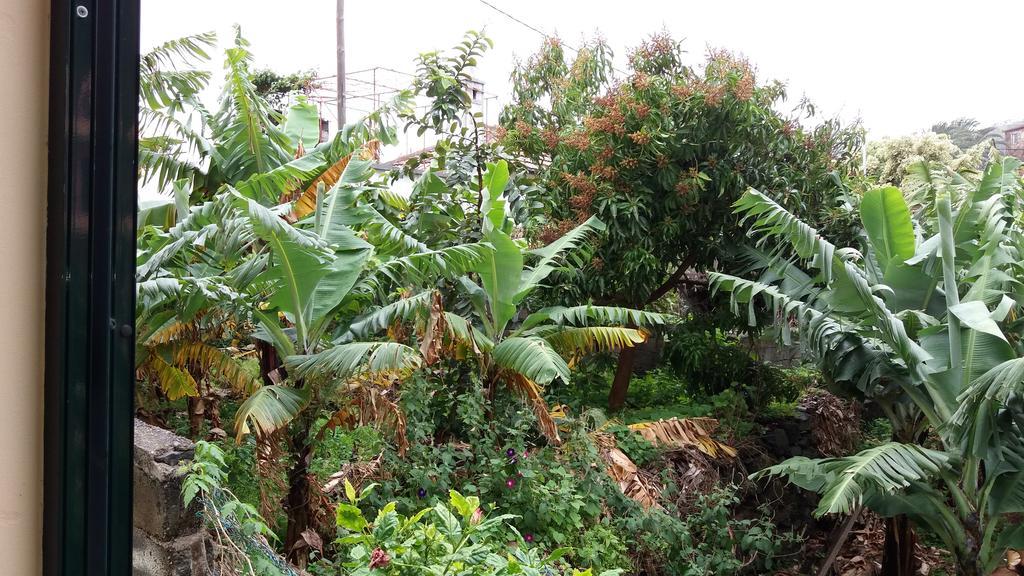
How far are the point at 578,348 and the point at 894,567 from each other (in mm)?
3412

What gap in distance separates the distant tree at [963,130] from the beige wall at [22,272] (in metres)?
22.9

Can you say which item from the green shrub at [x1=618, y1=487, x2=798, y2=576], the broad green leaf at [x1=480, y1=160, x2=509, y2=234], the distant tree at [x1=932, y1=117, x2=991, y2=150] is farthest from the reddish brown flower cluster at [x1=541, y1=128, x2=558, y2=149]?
the distant tree at [x1=932, y1=117, x2=991, y2=150]

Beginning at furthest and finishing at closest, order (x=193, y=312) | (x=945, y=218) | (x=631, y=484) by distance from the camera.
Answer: (x=631, y=484), (x=945, y=218), (x=193, y=312)

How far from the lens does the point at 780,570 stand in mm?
6496

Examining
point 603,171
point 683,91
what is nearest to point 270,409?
point 603,171

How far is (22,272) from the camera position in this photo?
987 mm

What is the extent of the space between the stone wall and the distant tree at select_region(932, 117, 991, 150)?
21.7 metres

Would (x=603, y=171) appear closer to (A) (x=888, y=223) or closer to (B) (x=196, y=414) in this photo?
(A) (x=888, y=223)

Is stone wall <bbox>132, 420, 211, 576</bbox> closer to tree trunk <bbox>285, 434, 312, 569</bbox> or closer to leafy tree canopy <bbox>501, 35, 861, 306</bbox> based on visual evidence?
tree trunk <bbox>285, 434, 312, 569</bbox>

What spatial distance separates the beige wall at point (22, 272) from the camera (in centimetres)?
97

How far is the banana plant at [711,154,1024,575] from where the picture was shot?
507 centimetres

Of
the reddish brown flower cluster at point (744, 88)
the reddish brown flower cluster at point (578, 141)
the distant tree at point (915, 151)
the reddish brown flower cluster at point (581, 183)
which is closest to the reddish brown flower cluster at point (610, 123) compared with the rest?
the reddish brown flower cluster at point (578, 141)

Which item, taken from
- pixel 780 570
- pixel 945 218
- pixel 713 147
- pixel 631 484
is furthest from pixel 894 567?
pixel 713 147

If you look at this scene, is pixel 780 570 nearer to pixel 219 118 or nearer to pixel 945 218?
pixel 945 218
